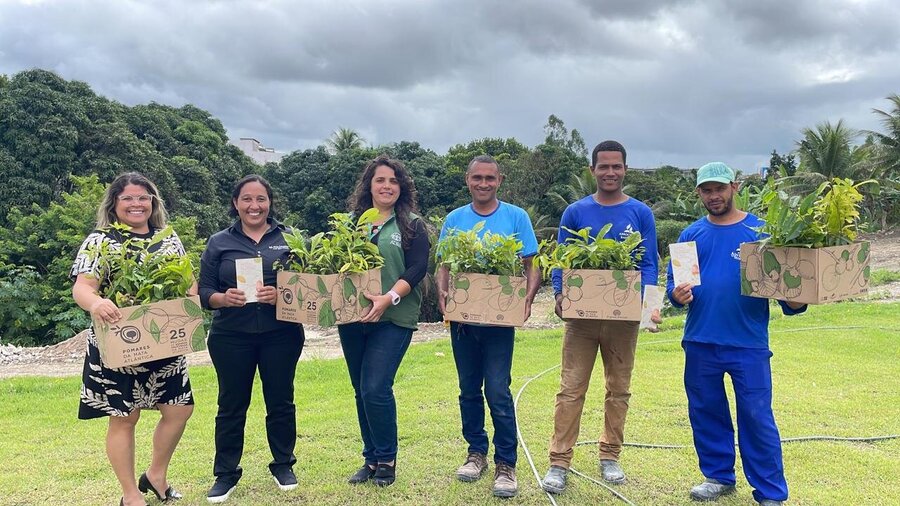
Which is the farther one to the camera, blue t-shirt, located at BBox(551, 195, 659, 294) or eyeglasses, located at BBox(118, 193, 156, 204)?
blue t-shirt, located at BBox(551, 195, 659, 294)

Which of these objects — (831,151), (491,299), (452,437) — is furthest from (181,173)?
(831,151)

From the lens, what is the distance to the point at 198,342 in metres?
3.50

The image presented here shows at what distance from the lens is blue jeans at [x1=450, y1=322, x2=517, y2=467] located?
3846 millimetres

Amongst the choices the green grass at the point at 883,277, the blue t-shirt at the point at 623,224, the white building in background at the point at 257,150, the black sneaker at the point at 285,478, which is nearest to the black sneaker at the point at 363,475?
the black sneaker at the point at 285,478

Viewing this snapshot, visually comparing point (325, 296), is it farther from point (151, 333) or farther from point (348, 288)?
point (151, 333)

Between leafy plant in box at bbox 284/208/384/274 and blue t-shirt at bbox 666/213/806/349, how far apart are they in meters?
1.87

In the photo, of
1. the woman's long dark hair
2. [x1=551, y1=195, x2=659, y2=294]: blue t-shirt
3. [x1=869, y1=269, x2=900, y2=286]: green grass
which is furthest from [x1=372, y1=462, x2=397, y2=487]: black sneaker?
[x1=869, y1=269, x2=900, y2=286]: green grass

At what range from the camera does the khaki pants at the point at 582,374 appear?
13.1 feet

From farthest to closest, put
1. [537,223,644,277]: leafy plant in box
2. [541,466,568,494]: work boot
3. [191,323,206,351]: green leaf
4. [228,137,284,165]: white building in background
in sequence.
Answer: [228,137,284,165]: white building in background, [541,466,568,494]: work boot, [537,223,644,277]: leafy plant in box, [191,323,206,351]: green leaf

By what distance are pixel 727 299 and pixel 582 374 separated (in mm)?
1015

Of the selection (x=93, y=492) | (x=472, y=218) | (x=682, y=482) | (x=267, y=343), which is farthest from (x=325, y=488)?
(x=682, y=482)

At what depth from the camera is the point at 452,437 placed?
5.16m

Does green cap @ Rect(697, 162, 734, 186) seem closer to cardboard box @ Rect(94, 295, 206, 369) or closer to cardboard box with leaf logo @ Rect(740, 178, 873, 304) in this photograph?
cardboard box with leaf logo @ Rect(740, 178, 873, 304)

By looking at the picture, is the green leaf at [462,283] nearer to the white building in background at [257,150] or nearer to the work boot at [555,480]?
the work boot at [555,480]
